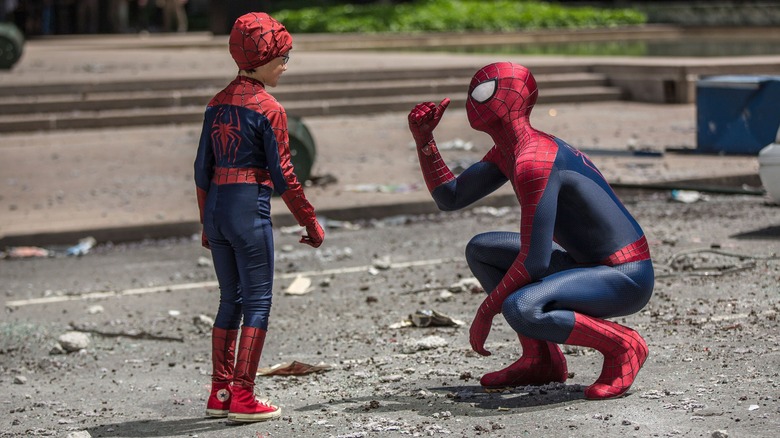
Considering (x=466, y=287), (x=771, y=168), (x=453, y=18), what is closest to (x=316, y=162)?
(x=771, y=168)

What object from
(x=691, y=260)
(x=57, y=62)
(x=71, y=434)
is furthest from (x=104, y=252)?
(x=57, y=62)

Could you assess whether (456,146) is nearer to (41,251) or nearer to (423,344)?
(41,251)

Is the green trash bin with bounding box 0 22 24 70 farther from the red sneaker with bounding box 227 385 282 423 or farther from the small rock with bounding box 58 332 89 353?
the red sneaker with bounding box 227 385 282 423

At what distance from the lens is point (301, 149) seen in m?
12.0

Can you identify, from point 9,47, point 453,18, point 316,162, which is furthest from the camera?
point 453,18

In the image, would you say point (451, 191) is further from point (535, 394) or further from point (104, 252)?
point (104, 252)

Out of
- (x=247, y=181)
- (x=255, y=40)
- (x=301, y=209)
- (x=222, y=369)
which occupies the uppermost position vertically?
(x=255, y=40)

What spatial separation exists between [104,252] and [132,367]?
3.70 metres

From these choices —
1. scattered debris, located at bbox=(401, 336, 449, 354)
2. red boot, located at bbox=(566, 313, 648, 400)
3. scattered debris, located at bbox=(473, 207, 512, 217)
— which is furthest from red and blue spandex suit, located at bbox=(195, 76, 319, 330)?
scattered debris, located at bbox=(473, 207, 512, 217)

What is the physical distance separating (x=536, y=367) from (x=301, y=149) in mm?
6677

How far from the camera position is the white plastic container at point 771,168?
373 inches

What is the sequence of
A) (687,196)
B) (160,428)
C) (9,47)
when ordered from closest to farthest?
(160,428) → (687,196) → (9,47)

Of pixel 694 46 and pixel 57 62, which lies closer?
pixel 57 62

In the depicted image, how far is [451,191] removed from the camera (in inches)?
221
